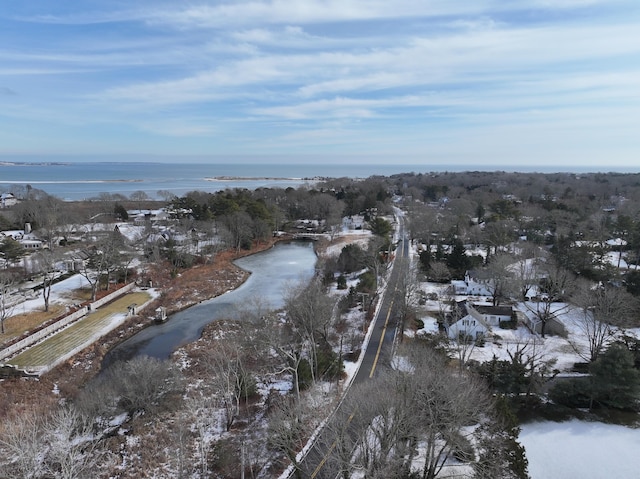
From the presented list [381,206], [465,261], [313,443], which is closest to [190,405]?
[313,443]

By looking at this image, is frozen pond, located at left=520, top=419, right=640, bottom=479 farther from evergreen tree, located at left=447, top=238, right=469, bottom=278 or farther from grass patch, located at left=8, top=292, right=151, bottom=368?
grass patch, located at left=8, top=292, right=151, bottom=368

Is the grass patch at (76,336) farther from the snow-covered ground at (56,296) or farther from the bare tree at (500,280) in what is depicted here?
the bare tree at (500,280)

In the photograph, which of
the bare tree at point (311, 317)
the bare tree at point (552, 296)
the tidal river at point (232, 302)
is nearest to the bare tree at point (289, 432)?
the bare tree at point (311, 317)

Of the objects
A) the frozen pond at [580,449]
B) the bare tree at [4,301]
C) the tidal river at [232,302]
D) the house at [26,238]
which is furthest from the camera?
the house at [26,238]

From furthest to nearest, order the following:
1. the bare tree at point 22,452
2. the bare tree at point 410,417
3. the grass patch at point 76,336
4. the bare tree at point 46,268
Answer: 1. the bare tree at point 46,268
2. the grass patch at point 76,336
3. the bare tree at point 410,417
4. the bare tree at point 22,452

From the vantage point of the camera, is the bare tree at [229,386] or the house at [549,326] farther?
the house at [549,326]

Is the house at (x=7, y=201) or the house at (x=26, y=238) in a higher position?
the house at (x=7, y=201)

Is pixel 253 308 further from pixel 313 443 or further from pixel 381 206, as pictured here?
pixel 381 206
